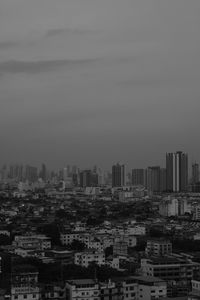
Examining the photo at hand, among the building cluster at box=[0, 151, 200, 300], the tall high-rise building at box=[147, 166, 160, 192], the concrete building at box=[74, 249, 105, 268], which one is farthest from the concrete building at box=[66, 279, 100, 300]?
the tall high-rise building at box=[147, 166, 160, 192]

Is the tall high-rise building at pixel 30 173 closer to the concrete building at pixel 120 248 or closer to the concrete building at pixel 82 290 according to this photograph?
the concrete building at pixel 120 248

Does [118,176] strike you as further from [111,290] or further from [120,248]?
[111,290]

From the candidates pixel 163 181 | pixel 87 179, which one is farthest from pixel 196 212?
pixel 87 179

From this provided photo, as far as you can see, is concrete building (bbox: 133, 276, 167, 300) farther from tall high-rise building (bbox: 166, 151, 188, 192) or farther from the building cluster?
tall high-rise building (bbox: 166, 151, 188, 192)

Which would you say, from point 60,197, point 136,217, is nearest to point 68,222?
point 136,217

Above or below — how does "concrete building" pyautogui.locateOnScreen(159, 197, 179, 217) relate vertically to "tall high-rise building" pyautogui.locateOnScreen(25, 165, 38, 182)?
below

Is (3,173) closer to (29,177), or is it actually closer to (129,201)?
(29,177)
